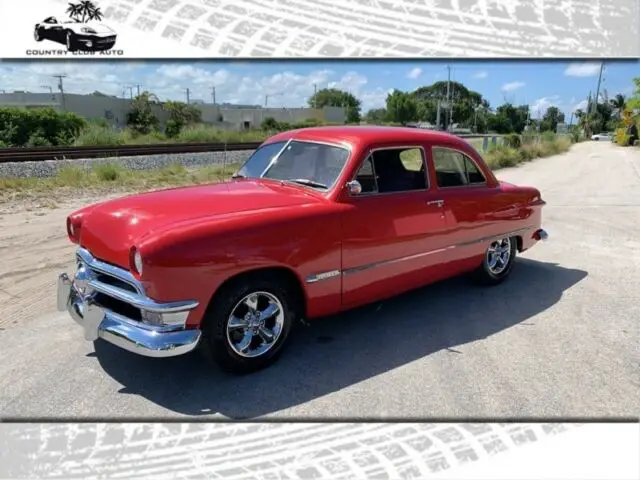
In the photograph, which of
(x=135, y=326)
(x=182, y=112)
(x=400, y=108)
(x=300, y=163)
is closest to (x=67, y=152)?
(x=300, y=163)

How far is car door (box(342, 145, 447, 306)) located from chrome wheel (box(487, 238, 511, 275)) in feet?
3.51

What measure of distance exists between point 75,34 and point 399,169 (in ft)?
104

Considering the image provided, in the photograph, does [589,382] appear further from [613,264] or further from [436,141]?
[613,264]

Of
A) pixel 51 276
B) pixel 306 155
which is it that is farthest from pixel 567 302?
pixel 51 276

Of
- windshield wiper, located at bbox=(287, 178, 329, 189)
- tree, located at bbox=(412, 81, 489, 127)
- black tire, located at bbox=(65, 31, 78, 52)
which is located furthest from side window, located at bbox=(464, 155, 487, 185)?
tree, located at bbox=(412, 81, 489, 127)

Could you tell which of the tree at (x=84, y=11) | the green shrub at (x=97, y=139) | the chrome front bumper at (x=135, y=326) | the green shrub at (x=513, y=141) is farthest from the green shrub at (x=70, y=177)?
the green shrub at (x=513, y=141)

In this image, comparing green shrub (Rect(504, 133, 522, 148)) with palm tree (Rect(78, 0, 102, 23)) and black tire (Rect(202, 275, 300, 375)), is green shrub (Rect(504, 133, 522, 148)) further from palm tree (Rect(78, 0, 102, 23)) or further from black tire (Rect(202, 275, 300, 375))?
black tire (Rect(202, 275, 300, 375))

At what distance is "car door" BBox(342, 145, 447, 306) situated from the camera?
4.10m

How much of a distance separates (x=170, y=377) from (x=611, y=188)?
15.2m

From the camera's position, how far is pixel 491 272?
566cm

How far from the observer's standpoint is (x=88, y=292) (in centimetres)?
368

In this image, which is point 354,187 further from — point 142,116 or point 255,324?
point 142,116

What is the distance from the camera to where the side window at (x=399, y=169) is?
175 inches

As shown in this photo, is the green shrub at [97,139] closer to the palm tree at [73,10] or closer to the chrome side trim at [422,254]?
the palm tree at [73,10]
